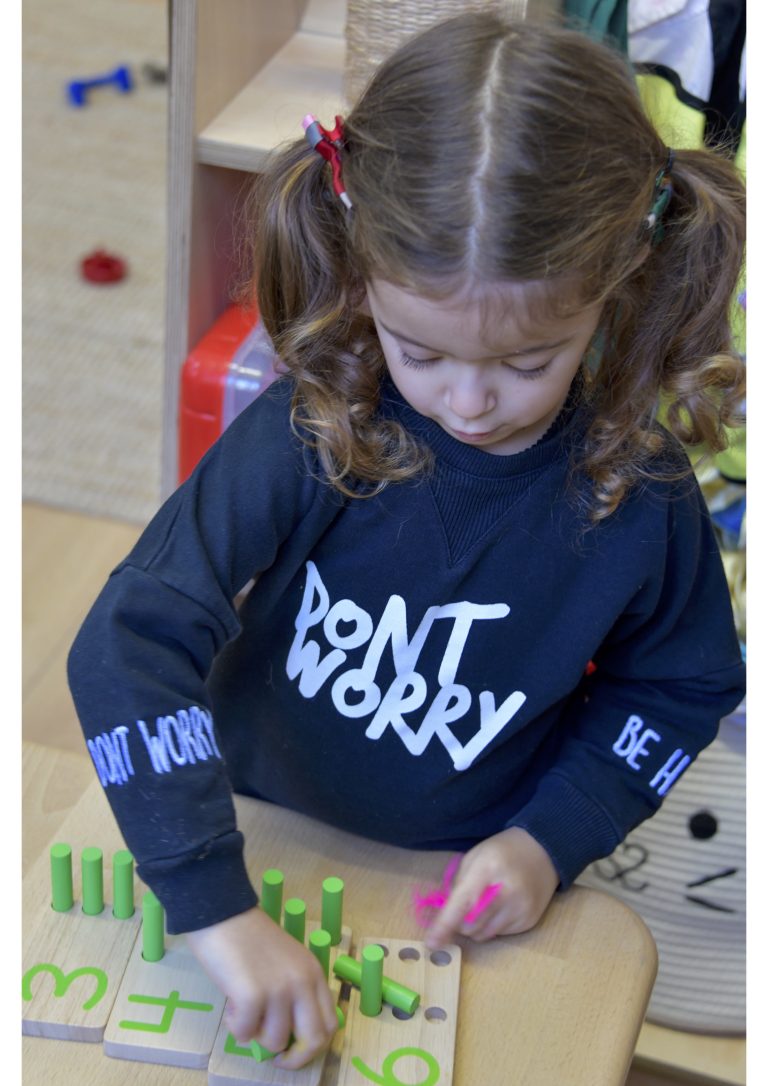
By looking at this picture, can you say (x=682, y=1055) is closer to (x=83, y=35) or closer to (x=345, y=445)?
(x=345, y=445)

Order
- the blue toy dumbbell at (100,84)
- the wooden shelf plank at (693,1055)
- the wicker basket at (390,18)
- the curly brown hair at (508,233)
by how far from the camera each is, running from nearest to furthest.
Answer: the curly brown hair at (508,233) < the wicker basket at (390,18) < the wooden shelf plank at (693,1055) < the blue toy dumbbell at (100,84)

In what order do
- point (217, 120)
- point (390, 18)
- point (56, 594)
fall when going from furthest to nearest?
1. point (56, 594)
2. point (217, 120)
3. point (390, 18)

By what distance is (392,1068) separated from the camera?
730 millimetres

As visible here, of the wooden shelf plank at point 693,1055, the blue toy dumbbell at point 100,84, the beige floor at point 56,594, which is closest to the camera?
the wooden shelf plank at point 693,1055

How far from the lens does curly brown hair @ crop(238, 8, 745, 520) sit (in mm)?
686

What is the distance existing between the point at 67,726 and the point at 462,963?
0.99 m

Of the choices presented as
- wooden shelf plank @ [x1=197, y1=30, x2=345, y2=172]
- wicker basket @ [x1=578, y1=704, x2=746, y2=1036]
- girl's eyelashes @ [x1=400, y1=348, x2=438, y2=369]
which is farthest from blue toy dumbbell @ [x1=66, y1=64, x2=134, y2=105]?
girl's eyelashes @ [x1=400, y1=348, x2=438, y2=369]

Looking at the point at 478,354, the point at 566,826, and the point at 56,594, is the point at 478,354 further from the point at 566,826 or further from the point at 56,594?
the point at 56,594

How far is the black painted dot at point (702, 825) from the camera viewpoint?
4.46ft

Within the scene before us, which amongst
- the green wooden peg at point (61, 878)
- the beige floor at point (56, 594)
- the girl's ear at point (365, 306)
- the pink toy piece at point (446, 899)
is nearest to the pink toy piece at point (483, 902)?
the pink toy piece at point (446, 899)

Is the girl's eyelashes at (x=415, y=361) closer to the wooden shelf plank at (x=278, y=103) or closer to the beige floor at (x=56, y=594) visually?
the wooden shelf plank at (x=278, y=103)

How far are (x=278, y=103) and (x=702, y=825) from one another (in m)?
0.82

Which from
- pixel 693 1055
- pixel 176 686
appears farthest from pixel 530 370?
pixel 693 1055

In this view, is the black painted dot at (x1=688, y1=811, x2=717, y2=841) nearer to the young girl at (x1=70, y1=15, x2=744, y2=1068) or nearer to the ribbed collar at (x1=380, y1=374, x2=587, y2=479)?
the young girl at (x1=70, y1=15, x2=744, y2=1068)
